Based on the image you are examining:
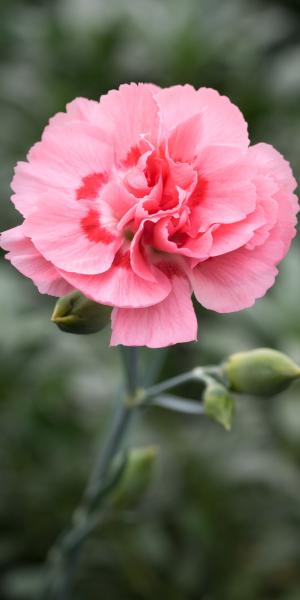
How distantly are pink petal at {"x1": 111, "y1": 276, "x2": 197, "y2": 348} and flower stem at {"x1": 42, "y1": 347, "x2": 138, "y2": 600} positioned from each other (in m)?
0.13

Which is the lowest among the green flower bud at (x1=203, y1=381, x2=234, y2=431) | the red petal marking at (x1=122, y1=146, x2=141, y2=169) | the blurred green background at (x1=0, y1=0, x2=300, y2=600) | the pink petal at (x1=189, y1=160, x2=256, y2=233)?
the blurred green background at (x1=0, y1=0, x2=300, y2=600)

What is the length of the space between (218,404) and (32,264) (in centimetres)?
24

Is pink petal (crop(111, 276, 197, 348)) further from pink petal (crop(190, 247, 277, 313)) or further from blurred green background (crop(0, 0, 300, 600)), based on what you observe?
blurred green background (crop(0, 0, 300, 600))

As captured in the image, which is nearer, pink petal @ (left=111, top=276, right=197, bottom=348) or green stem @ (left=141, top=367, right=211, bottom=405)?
pink petal @ (left=111, top=276, right=197, bottom=348)

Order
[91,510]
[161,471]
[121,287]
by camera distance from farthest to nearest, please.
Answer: [161,471] → [91,510] → [121,287]

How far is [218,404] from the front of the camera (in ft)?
2.67

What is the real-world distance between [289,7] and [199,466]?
171 centimetres

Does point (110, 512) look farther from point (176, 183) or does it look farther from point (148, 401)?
point (176, 183)

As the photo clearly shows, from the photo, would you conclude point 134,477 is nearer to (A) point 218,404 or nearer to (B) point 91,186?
(A) point 218,404

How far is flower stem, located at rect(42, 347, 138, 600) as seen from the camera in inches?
35.2

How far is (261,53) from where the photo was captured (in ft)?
7.20

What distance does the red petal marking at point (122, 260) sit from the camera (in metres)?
0.74

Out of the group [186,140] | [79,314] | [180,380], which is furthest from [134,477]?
[186,140]

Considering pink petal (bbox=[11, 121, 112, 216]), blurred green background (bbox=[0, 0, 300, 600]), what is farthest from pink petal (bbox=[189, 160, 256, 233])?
blurred green background (bbox=[0, 0, 300, 600])
